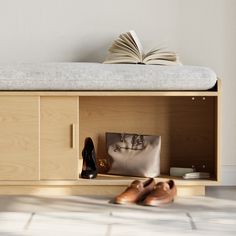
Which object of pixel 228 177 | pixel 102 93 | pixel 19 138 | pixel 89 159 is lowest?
pixel 228 177

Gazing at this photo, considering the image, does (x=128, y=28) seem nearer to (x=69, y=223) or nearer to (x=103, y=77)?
(x=103, y=77)

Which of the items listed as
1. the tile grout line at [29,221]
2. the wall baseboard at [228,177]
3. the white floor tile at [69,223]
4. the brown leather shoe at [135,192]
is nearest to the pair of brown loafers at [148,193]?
the brown leather shoe at [135,192]

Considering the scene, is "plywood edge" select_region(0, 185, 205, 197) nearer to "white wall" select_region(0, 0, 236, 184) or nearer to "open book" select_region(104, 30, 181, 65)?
"white wall" select_region(0, 0, 236, 184)

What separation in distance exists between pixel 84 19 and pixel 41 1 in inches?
9.6

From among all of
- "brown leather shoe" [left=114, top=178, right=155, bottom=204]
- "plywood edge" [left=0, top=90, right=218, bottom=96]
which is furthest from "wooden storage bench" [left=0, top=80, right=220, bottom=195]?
"brown leather shoe" [left=114, top=178, right=155, bottom=204]

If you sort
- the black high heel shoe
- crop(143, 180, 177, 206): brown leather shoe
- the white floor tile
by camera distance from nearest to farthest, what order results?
the white floor tile
crop(143, 180, 177, 206): brown leather shoe
the black high heel shoe

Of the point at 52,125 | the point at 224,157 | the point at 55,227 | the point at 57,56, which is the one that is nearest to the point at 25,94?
the point at 52,125

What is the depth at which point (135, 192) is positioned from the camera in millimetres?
3051

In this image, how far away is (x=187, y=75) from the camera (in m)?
3.13

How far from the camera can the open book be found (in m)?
3.34

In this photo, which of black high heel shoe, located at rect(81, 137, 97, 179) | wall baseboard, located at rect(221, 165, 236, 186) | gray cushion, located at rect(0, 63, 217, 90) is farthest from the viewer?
wall baseboard, located at rect(221, 165, 236, 186)

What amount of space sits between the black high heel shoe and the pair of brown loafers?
0.82ft

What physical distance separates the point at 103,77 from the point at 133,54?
30cm

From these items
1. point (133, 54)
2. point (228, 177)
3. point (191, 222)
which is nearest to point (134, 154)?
point (133, 54)
